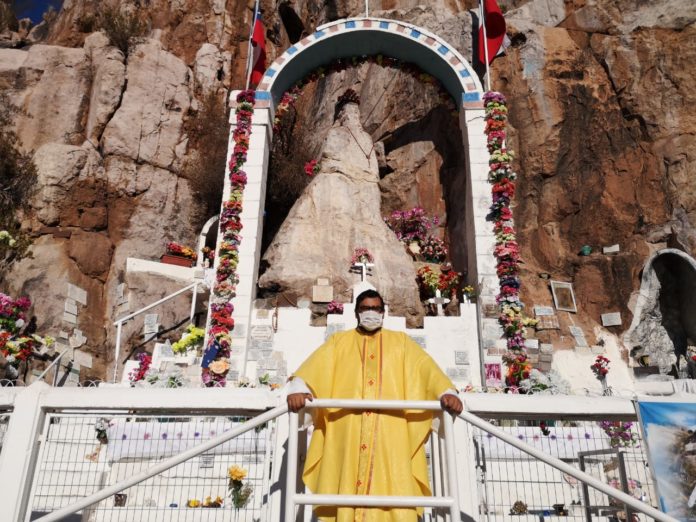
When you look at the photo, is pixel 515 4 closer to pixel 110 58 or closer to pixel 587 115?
pixel 587 115

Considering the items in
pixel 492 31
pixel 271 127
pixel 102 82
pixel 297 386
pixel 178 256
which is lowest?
pixel 297 386

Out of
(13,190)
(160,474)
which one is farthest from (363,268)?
(13,190)

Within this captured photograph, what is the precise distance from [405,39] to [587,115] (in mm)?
6167

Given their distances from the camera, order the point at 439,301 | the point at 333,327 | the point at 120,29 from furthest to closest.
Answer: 1. the point at 120,29
2. the point at 439,301
3. the point at 333,327

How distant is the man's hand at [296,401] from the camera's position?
3904mm

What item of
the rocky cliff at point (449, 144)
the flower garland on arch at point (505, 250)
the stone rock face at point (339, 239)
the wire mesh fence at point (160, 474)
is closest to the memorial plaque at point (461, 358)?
the flower garland on arch at point (505, 250)

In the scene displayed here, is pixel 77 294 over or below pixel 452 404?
over

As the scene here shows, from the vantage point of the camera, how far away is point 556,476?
547 cm

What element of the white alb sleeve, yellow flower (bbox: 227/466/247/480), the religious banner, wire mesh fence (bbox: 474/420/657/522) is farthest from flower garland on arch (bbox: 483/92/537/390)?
the white alb sleeve

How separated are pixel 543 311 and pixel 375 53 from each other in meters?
7.77

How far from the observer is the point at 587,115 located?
15.7 metres

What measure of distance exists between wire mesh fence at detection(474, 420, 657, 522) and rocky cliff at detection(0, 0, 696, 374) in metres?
8.20

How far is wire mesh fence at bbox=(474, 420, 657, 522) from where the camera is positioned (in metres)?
4.84

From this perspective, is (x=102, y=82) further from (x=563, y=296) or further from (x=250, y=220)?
(x=563, y=296)
